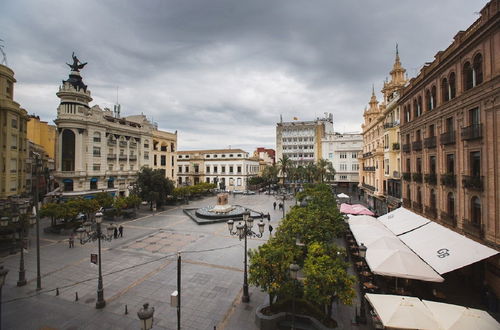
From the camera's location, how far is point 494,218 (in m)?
12.3

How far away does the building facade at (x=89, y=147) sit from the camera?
37062mm

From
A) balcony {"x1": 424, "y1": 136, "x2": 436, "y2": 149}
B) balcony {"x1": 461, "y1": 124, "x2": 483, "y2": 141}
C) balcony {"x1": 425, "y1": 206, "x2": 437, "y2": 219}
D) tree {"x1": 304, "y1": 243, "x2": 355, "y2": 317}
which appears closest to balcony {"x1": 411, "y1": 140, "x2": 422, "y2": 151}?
balcony {"x1": 424, "y1": 136, "x2": 436, "y2": 149}

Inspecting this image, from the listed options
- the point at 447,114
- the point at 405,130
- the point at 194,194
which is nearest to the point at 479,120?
the point at 447,114

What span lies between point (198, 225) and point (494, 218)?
26199 mm

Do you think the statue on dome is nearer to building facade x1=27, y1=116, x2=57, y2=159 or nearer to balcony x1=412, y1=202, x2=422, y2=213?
building facade x1=27, y1=116, x2=57, y2=159

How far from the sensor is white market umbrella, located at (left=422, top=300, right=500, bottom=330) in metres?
7.70

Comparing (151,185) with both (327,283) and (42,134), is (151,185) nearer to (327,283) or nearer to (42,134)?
(327,283)

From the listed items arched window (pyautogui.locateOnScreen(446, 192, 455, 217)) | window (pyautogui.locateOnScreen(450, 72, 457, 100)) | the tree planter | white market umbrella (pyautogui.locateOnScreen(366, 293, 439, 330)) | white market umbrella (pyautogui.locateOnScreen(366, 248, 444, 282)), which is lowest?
the tree planter

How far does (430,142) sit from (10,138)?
41484 mm

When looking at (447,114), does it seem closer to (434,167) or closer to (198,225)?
(434,167)

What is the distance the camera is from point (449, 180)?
53.2 feet

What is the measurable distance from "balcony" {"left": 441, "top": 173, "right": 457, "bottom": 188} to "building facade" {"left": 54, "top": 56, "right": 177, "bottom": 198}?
1780 inches

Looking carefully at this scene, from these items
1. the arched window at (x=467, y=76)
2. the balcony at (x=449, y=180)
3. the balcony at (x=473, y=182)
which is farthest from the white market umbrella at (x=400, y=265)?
the arched window at (x=467, y=76)

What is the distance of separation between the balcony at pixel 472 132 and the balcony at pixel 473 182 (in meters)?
2.26
